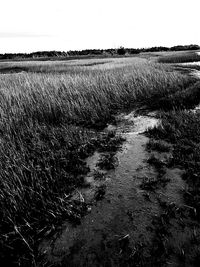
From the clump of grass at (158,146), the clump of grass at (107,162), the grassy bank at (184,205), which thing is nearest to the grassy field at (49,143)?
the clump of grass at (107,162)

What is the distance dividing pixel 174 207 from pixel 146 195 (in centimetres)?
42

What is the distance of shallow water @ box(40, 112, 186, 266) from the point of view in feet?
8.18

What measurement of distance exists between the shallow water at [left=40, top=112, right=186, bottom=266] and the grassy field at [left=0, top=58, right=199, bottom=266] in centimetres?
20

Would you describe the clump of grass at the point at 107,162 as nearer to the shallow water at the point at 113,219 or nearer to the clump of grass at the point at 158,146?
the shallow water at the point at 113,219

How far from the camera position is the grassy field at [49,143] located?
9.30ft

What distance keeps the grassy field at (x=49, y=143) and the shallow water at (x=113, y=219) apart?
0.66 feet

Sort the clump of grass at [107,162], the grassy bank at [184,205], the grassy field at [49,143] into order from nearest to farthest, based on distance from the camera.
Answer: the grassy bank at [184,205], the grassy field at [49,143], the clump of grass at [107,162]

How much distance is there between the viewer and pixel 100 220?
288cm

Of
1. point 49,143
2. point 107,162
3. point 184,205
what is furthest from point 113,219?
point 49,143

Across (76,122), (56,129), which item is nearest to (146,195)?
(56,129)

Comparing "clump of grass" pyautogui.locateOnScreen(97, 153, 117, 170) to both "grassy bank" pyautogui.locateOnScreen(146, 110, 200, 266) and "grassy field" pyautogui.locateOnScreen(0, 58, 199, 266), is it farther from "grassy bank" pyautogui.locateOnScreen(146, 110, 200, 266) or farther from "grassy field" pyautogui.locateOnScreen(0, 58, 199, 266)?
"grassy bank" pyautogui.locateOnScreen(146, 110, 200, 266)

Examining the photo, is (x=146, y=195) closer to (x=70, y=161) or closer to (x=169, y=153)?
(x=169, y=153)

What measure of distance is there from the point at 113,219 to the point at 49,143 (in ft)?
7.80

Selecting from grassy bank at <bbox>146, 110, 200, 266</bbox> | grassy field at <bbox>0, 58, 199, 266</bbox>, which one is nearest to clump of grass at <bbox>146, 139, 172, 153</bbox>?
grassy bank at <bbox>146, 110, 200, 266</bbox>
